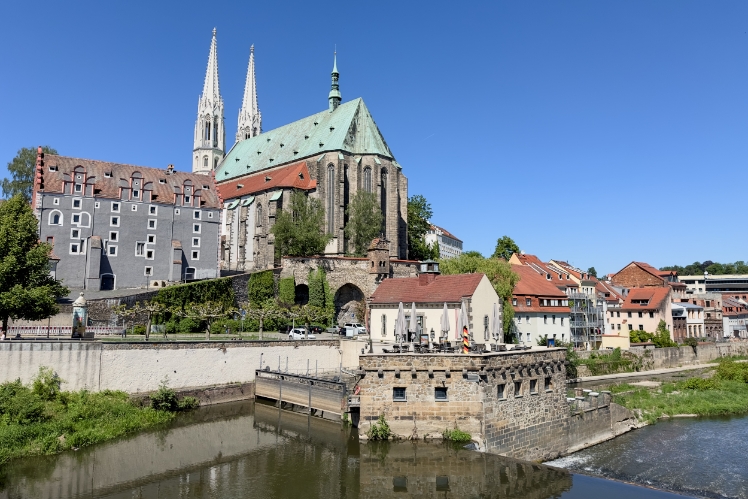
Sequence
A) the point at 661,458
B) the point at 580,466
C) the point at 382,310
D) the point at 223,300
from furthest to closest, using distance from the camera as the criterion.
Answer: the point at 223,300 → the point at 382,310 → the point at 661,458 → the point at 580,466

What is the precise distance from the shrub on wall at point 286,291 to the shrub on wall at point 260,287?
829 mm

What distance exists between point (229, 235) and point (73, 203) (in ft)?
106

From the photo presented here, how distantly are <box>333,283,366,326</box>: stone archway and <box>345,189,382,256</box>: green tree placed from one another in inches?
404

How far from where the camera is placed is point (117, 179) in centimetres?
6225

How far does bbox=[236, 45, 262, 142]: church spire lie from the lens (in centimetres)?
12588

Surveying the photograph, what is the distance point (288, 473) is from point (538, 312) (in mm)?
39142

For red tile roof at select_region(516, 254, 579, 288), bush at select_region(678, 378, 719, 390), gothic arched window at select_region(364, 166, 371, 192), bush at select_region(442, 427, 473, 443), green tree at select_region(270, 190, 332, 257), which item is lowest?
bush at select_region(678, 378, 719, 390)

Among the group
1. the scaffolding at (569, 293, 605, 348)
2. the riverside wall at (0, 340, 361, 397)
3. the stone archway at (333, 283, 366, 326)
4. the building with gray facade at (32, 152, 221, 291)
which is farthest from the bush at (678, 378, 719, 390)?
the building with gray facade at (32, 152, 221, 291)

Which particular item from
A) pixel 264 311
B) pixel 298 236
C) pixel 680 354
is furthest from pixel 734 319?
pixel 264 311

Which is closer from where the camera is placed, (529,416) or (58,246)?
(529,416)

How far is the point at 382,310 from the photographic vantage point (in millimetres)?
46438

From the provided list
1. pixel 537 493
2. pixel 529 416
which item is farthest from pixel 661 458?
pixel 537 493

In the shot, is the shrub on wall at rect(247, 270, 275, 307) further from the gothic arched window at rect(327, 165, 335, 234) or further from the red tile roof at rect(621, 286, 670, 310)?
the red tile roof at rect(621, 286, 670, 310)

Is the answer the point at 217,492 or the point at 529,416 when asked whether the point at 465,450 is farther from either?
the point at 217,492
